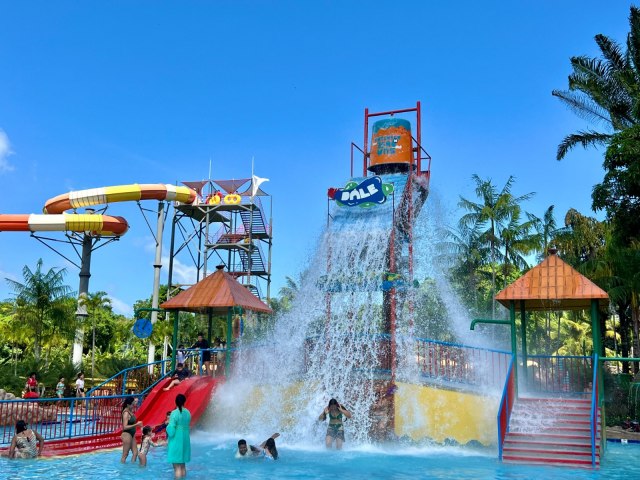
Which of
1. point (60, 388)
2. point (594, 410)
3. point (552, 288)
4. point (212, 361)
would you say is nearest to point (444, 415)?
point (594, 410)

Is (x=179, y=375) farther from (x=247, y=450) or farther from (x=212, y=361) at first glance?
(x=247, y=450)

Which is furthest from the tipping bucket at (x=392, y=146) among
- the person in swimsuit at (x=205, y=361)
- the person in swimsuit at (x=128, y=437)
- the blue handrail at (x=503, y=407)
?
the person in swimsuit at (x=128, y=437)

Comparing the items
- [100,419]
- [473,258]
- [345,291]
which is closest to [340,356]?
[345,291]

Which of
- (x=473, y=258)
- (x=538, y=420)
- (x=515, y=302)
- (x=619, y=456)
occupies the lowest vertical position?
(x=619, y=456)

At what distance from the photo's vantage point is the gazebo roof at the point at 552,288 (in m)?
14.4

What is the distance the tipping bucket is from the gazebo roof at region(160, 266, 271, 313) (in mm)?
6359

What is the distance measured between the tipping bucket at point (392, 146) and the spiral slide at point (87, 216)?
1813 centimetres

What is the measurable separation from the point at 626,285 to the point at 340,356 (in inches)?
586

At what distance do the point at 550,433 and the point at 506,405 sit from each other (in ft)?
3.28

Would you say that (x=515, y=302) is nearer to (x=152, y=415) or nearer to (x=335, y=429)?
(x=335, y=429)

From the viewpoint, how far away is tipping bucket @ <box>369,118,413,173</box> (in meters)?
21.3

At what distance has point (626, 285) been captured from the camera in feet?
84.9

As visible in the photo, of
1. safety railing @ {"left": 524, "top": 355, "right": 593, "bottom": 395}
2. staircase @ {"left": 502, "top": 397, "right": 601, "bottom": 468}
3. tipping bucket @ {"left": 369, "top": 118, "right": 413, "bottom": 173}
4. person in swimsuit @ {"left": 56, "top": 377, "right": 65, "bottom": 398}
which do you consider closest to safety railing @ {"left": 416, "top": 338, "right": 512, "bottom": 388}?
safety railing @ {"left": 524, "top": 355, "right": 593, "bottom": 395}

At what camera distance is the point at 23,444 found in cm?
1245
